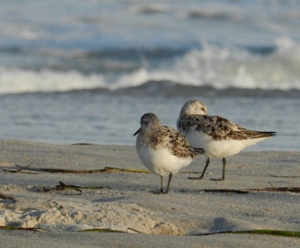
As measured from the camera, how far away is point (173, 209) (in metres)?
6.09

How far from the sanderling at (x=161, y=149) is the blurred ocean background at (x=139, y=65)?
3.27 meters

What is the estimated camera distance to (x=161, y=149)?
683 centimetres

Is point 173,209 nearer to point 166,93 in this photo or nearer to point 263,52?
point 166,93

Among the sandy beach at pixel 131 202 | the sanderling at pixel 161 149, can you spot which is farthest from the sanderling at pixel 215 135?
the sanderling at pixel 161 149

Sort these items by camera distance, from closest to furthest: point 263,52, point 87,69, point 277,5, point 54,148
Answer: point 54,148
point 87,69
point 263,52
point 277,5

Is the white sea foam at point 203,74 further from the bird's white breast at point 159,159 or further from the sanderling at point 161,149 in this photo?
the bird's white breast at point 159,159

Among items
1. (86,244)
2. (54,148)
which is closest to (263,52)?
(54,148)

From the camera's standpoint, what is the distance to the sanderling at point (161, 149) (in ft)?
22.3

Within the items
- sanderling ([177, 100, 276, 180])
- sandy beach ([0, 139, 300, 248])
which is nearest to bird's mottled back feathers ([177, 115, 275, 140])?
sanderling ([177, 100, 276, 180])

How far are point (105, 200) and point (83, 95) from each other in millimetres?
9095

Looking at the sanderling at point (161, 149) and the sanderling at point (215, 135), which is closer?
the sanderling at point (161, 149)

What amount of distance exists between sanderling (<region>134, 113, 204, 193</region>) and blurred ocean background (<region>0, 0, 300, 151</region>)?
327 centimetres

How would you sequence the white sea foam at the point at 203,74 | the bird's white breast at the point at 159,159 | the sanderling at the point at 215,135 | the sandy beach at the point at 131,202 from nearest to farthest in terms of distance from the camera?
the sandy beach at the point at 131,202, the bird's white breast at the point at 159,159, the sanderling at the point at 215,135, the white sea foam at the point at 203,74

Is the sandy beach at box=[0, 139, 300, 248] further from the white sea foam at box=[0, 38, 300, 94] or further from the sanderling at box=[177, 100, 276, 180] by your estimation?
the white sea foam at box=[0, 38, 300, 94]
